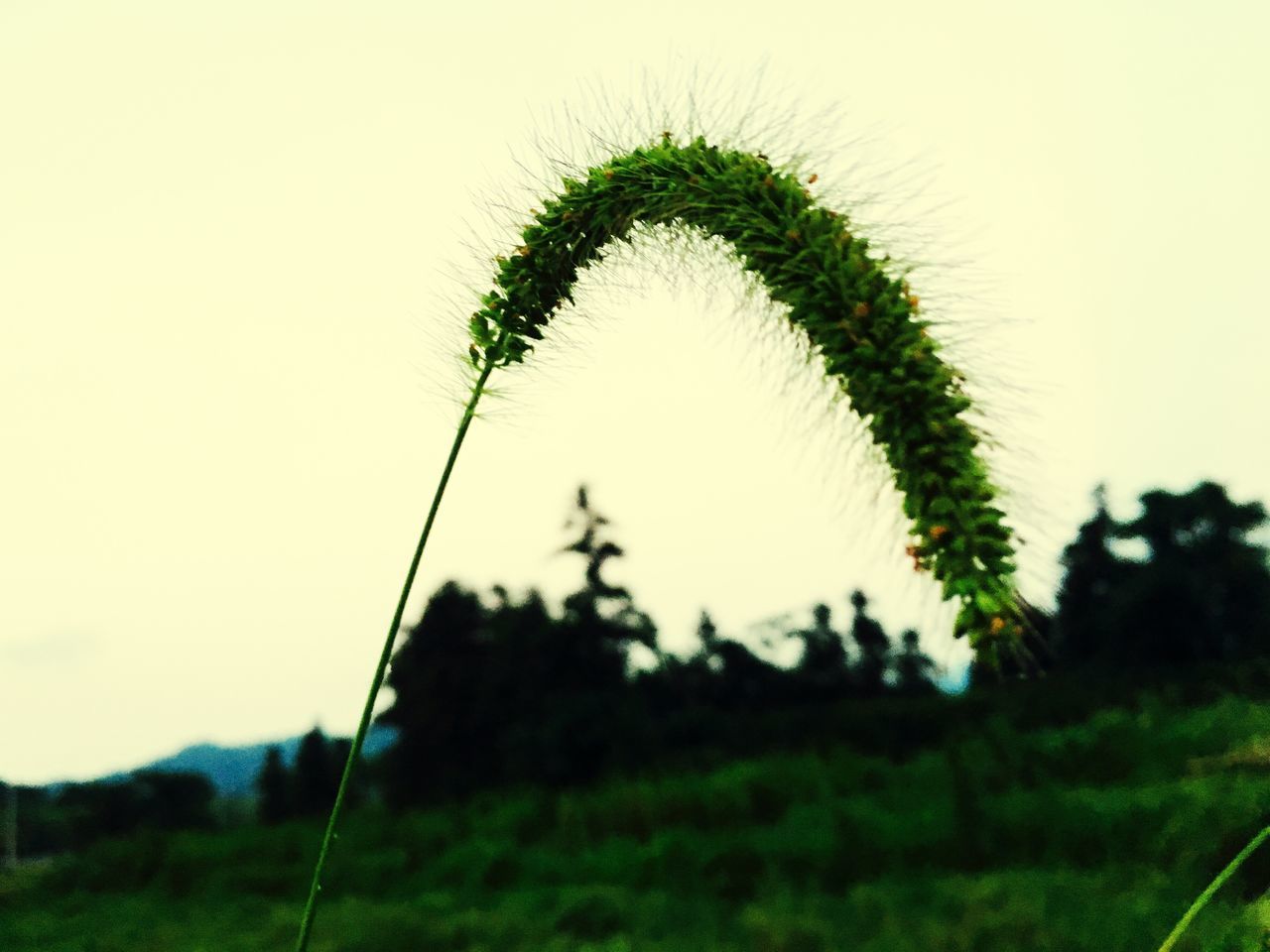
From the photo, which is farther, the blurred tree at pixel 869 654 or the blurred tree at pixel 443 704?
the blurred tree at pixel 869 654

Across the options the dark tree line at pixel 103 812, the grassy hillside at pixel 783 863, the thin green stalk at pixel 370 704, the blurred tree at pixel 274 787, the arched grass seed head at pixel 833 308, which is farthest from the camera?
the blurred tree at pixel 274 787

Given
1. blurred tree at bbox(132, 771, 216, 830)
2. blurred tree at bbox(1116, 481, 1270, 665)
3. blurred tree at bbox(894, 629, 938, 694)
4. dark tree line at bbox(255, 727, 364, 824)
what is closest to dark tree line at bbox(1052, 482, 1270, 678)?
blurred tree at bbox(1116, 481, 1270, 665)

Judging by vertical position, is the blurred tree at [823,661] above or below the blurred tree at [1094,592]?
below

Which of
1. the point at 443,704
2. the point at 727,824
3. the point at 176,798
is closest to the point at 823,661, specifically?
the point at 443,704

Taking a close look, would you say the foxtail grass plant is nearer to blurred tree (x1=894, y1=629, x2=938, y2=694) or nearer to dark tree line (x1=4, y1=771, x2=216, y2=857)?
dark tree line (x1=4, y1=771, x2=216, y2=857)

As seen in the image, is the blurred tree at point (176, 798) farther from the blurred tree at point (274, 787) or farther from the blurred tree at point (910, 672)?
the blurred tree at point (910, 672)

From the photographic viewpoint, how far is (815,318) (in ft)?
5.73

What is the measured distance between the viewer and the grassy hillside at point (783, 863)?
16.8 feet

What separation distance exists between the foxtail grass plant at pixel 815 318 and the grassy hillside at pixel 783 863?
245 centimetres

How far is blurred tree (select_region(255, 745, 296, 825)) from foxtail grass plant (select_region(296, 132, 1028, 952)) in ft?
31.1

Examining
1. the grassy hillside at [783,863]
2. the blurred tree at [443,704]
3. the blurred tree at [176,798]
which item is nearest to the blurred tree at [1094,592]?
the blurred tree at [443,704]

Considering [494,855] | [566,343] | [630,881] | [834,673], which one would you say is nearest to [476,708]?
[834,673]

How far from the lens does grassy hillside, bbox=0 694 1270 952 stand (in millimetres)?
5117

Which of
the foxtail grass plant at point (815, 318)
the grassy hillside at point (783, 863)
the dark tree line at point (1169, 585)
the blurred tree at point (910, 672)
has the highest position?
the dark tree line at point (1169, 585)
